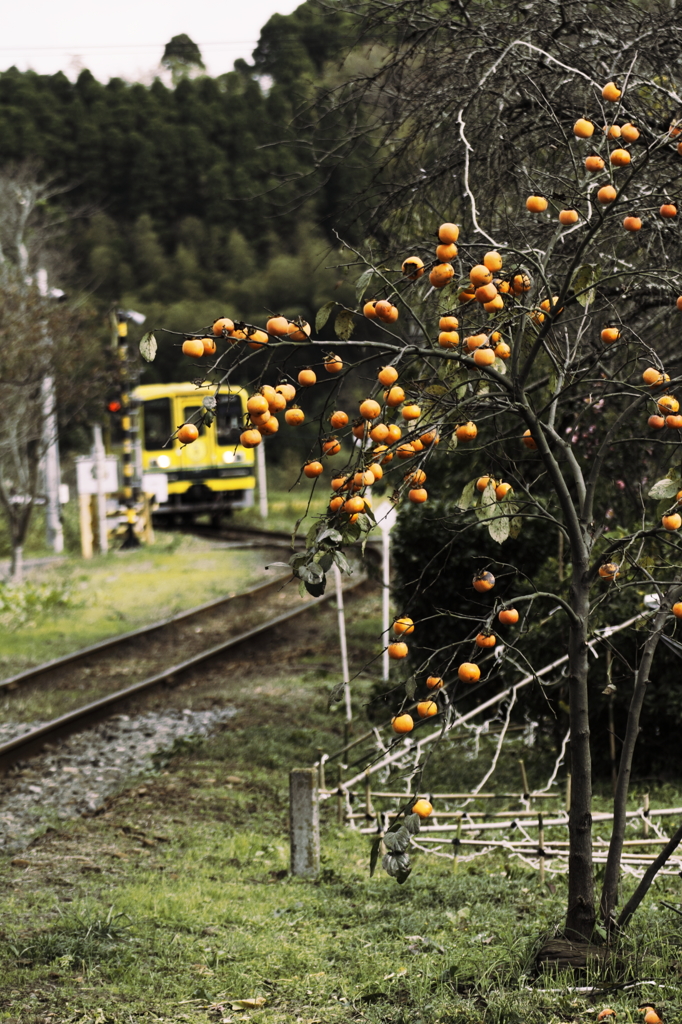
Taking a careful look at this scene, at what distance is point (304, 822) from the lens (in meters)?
5.12

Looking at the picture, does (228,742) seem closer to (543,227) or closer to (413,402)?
(543,227)

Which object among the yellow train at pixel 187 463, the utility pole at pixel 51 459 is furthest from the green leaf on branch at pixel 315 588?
the yellow train at pixel 187 463

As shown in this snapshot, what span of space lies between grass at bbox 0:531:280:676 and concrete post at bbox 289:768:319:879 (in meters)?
5.37

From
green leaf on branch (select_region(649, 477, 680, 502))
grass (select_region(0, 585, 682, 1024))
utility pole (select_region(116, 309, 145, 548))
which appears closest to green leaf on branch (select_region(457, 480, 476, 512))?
green leaf on branch (select_region(649, 477, 680, 502))

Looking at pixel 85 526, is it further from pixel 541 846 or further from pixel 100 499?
pixel 541 846

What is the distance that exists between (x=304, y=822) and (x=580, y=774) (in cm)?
193

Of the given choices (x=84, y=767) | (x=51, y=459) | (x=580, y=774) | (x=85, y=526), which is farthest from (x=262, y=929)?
(x=51, y=459)

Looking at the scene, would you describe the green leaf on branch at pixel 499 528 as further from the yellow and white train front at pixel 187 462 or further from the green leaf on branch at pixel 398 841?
the yellow and white train front at pixel 187 462

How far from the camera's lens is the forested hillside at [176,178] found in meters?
35.2

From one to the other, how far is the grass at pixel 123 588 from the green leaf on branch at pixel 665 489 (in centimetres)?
779

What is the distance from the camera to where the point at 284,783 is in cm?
685

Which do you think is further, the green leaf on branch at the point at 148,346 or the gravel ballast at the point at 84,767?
the gravel ballast at the point at 84,767

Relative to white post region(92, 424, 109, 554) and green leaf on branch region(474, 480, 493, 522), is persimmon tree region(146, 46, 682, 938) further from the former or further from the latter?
white post region(92, 424, 109, 554)

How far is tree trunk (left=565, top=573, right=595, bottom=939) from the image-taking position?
Result: 3.57 meters
